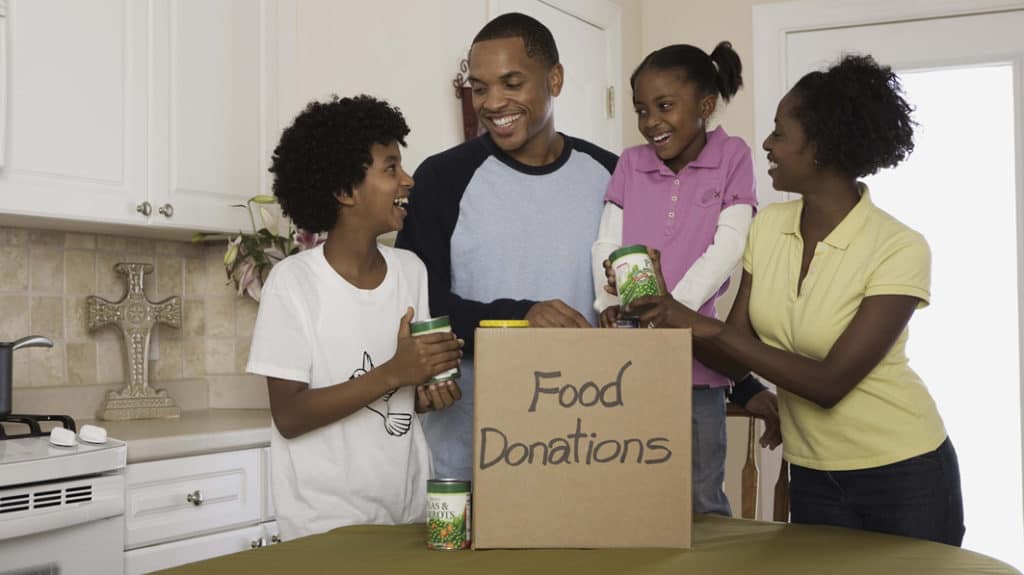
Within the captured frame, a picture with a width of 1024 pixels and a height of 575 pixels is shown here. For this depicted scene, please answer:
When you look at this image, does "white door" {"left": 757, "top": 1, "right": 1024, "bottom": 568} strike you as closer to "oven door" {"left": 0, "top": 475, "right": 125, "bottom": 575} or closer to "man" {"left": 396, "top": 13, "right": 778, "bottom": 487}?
"man" {"left": 396, "top": 13, "right": 778, "bottom": 487}

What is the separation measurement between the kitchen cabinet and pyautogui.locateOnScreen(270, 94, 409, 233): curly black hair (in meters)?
0.82

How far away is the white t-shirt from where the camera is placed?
145 centimetres

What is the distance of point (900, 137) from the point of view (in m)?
1.48

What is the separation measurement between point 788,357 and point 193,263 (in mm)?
2013

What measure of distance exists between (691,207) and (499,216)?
0.31 meters

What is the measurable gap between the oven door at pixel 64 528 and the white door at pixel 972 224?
7.84ft

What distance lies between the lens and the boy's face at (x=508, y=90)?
5.47 ft

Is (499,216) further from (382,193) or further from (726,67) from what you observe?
(726,67)

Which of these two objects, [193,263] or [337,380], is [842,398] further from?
[193,263]

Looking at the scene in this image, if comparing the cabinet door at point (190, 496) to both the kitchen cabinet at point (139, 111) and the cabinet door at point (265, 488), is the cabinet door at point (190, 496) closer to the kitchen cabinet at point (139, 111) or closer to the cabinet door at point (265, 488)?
the cabinet door at point (265, 488)

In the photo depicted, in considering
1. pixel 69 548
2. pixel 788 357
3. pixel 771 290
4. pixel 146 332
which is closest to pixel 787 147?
pixel 771 290

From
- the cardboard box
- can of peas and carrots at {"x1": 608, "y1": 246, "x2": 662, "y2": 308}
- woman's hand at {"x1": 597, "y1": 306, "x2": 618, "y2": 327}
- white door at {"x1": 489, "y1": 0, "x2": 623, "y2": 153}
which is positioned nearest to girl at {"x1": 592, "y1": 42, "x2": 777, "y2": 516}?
woman's hand at {"x1": 597, "y1": 306, "x2": 618, "y2": 327}

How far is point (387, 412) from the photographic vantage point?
4.99ft

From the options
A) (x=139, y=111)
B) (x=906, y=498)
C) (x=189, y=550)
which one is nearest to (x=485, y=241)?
(x=906, y=498)
